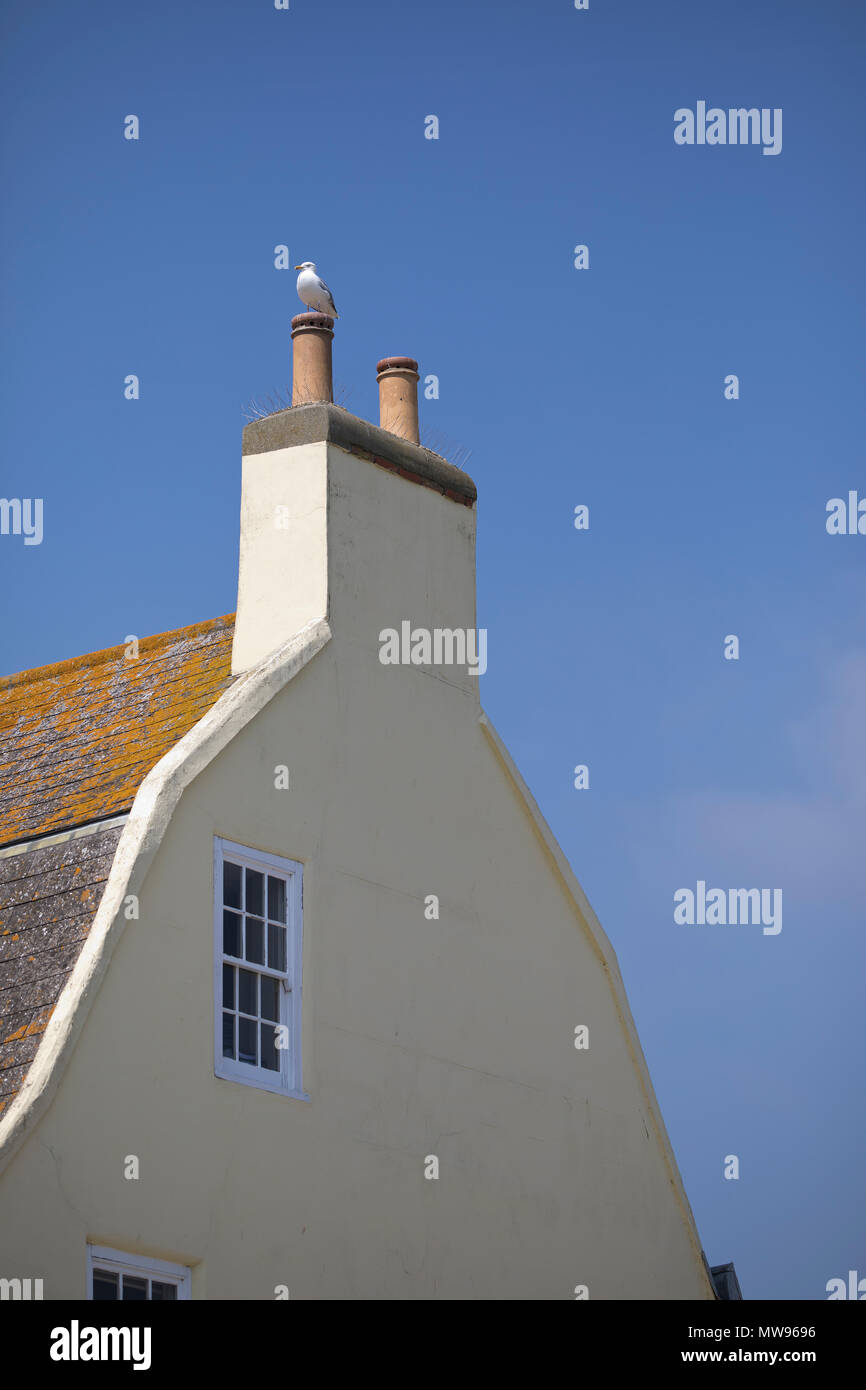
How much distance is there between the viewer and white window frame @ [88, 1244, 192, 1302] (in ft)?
46.9

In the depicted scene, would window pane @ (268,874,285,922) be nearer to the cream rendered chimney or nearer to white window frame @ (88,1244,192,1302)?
the cream rendered chimney

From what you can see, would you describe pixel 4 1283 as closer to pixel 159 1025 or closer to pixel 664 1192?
pixel 159 1025

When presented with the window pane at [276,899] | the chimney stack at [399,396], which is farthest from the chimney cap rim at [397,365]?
the window pane at [276,899]

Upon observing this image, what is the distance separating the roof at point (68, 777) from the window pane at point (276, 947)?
1472 mm

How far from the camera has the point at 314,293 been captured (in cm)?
1922

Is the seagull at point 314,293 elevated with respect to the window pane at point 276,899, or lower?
elevated

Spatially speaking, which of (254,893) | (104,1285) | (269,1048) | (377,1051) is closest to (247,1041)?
(269,1048)

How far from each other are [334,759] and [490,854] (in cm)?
210

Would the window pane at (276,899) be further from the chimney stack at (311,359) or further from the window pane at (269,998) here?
the chimney stack at (311,359)

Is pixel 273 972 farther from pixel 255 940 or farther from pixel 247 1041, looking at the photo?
pixel 247 1041

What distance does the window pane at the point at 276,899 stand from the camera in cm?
1641

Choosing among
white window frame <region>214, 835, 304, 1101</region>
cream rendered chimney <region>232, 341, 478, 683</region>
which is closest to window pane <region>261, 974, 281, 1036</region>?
white window frame <region>214, 835, 304, 1101</region>

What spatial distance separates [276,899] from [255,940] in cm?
45

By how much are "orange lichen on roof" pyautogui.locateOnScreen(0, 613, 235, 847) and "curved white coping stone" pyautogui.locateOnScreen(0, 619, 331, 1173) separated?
2.09 feet
